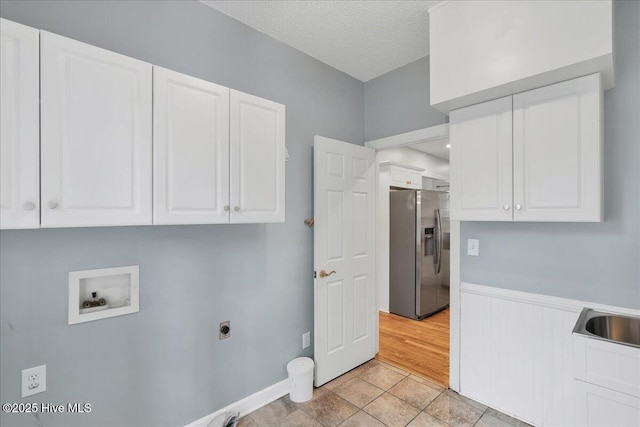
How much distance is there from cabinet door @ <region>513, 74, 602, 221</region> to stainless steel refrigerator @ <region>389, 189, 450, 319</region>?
2.34 metres

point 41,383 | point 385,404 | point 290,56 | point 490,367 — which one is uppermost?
point 290,56

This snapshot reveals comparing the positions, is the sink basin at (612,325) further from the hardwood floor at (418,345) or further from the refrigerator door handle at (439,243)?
the refrigerator door handle at (439,243)

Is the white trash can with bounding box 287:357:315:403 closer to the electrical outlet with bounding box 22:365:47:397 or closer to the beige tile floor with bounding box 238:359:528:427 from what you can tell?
the beige tile floor with bounding box 238:359:528:427

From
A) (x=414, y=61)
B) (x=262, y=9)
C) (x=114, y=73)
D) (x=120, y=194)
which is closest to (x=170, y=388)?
(x=120, y=194)

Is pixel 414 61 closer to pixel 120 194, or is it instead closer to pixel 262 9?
pixel 262 9

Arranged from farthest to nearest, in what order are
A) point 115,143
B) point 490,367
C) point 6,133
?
point 490,367 < point 115,143 < point 6,133

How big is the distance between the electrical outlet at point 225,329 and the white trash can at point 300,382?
592 millimetres

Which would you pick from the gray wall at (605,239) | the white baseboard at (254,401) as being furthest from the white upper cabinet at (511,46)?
the white baseboard at (254,401)

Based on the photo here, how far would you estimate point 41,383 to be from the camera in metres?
1.38

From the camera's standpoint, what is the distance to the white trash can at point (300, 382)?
88.0 inches

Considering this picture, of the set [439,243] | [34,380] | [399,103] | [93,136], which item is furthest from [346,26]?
[439,243]

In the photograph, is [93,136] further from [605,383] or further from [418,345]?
[418,345]

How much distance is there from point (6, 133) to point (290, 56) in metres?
1.92

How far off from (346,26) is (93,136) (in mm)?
1815
